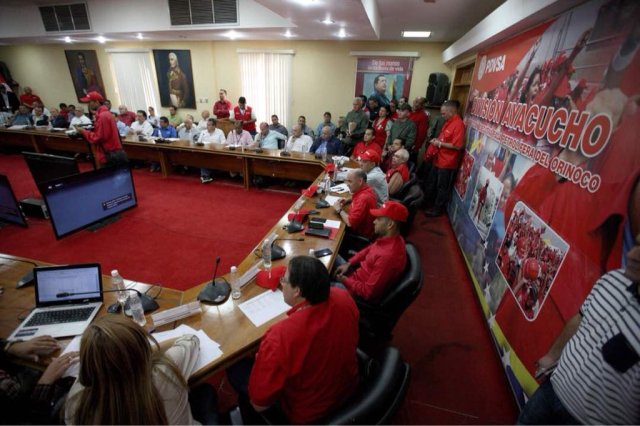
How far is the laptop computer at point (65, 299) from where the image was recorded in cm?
146

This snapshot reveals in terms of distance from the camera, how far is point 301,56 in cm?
716

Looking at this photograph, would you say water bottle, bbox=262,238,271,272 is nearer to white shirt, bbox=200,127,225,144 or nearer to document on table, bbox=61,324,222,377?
document on table, bbox=61,324,222,377

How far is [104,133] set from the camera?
13.9 ft

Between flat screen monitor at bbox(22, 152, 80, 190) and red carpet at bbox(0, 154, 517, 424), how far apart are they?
729 millimetres

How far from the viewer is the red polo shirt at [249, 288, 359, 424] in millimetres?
1098

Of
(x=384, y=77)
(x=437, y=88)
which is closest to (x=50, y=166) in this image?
(x=384, y=77)

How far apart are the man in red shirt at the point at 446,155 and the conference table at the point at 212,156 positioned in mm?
1945

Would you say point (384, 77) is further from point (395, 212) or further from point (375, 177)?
point (395, 212)

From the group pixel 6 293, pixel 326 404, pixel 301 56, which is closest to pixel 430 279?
pixel 326 404

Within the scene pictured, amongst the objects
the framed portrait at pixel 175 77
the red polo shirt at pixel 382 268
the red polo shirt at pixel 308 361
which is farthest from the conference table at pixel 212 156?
the red polo shirt at pixel 308 361

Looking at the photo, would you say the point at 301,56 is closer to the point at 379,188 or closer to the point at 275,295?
the point at 379,188

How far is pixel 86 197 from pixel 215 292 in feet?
6.53

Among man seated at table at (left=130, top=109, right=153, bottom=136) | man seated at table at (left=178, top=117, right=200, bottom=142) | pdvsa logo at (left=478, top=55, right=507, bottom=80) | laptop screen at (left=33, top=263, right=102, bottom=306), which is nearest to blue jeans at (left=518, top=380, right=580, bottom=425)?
laptop screen at (left=33, top=263, right=102, bottom=306)

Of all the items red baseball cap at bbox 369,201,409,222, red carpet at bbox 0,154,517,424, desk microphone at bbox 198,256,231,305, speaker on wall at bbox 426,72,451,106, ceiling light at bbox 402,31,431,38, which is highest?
ceiling light at bbox 402,31,431,38
